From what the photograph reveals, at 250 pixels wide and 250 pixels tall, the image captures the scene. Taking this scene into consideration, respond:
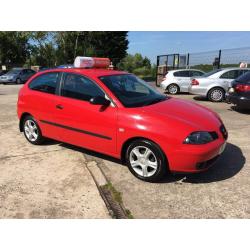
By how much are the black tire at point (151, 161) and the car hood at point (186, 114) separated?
1.45 ft

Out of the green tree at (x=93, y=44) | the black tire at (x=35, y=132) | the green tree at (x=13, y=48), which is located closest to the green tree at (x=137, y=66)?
the green tree at (x=93, y=44)

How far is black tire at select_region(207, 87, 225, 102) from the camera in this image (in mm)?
11945

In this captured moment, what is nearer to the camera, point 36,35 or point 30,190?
point 30,190

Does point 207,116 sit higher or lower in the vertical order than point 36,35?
lower

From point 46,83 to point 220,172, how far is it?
11.2 ft

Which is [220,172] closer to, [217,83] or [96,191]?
[96,191]

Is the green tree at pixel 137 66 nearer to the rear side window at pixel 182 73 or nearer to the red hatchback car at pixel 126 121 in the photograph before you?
the rear side window at pixel 182 73

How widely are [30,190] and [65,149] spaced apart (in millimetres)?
1626

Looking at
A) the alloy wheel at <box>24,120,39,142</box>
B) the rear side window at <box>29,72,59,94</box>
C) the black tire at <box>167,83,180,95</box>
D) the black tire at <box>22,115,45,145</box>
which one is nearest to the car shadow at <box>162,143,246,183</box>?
the rear side window at <box>29,72,59,94</box>

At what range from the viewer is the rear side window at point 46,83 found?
16.9 ft
